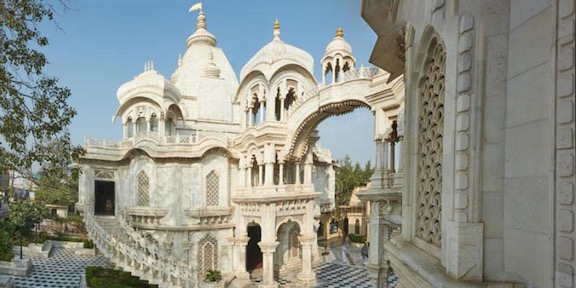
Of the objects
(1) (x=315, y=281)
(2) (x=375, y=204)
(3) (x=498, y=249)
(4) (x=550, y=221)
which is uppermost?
(4) (x=550, y=221)

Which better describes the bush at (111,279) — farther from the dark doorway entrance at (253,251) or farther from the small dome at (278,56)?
the small dome at (278,56)

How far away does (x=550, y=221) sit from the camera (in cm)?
188

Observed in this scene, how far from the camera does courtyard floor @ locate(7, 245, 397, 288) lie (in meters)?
14.2

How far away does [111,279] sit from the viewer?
1280 cm

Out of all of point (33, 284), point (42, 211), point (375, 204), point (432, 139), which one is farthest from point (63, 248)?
point (432, 139)

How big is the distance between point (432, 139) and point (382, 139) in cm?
710

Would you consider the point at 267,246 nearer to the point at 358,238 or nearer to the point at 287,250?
the point at 287,250

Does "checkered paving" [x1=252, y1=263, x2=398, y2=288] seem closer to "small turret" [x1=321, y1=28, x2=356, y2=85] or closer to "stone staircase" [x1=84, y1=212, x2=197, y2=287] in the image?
"stone staircase" [x1=84, y1=212, x2=197, y2=287]

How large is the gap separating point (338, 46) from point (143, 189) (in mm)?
12367

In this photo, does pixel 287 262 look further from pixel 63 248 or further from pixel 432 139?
pixel 432 139

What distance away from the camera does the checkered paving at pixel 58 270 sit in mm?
13930

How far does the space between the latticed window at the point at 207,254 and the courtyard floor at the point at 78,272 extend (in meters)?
2.47

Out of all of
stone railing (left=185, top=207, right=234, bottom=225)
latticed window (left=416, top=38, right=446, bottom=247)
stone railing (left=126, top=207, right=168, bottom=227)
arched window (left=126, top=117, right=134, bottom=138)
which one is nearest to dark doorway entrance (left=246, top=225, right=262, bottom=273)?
stone railing (left=185, top=207, right=234, bottom=225)

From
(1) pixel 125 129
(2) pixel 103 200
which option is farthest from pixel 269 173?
(2) pixel 103 200
